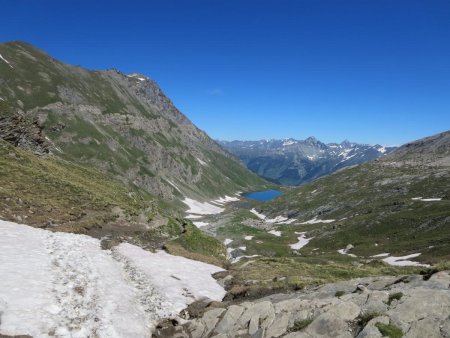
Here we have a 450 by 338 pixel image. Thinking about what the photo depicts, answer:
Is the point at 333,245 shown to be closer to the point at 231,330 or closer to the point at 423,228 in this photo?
the point at 423,228

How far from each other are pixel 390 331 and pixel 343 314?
247cm

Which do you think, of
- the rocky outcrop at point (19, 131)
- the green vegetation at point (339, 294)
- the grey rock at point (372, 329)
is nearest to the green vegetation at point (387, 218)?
the green vegetation at point (339, 294)

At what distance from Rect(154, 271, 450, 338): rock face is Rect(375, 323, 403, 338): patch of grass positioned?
53 mm

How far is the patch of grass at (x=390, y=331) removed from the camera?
14.3m

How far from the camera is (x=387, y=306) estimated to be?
16.6 meters

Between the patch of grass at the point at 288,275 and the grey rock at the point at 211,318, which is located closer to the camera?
the grey rock at the point at 211,318

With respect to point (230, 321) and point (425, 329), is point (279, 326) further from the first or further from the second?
point (425, 329)

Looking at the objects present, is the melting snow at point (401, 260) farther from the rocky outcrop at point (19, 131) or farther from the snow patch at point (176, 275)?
the rocky outcrop at point (19, 131)

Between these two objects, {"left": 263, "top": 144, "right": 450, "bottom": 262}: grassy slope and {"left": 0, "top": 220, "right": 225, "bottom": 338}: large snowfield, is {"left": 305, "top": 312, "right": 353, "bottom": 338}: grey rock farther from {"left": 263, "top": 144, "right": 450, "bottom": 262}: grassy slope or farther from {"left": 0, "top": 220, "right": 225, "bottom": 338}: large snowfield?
{"left": 263, "top": 144, "right": 450, "bottom": 262}: grassy slope

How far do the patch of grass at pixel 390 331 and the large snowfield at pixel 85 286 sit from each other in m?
12.0

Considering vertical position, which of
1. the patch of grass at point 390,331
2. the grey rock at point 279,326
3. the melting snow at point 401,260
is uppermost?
the patch of grass at point 390,331

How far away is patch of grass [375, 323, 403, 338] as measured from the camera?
14258 mm

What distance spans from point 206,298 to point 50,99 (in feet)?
658

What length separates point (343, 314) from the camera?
Result: 1662 cm
